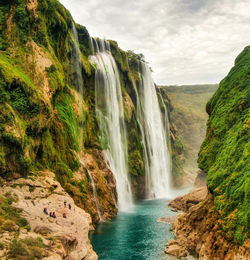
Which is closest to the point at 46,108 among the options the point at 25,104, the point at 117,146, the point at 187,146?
the point at 25,104

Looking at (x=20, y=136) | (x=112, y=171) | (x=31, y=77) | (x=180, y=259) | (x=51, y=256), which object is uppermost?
(x=31, y=77)

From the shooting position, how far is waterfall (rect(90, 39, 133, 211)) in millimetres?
40362

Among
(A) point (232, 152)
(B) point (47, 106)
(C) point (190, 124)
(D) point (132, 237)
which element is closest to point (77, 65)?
(B) point (47, 106)

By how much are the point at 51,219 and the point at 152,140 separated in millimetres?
43035

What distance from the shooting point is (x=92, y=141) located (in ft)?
118

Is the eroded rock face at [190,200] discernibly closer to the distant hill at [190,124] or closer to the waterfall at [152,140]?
the waterfall at [152,140]

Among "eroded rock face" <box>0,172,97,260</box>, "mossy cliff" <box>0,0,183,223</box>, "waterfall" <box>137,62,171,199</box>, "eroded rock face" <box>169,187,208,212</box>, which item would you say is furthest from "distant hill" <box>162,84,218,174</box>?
"eroded rock face" <box>0,172,97,260</box>

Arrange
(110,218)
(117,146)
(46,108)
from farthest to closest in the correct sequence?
(117,146) < (110,218) < (46,108)

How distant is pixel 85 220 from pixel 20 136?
745 centimetres

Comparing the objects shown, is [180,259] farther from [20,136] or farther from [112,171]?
[112,171]

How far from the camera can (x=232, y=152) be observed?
18.4 metres

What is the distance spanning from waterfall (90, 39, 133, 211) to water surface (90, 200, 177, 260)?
7390mm

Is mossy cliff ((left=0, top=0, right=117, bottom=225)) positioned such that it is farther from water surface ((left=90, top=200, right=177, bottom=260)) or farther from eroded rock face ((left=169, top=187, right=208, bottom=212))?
eroded rock face ((left=169, top=187, right=208, bottom=212))

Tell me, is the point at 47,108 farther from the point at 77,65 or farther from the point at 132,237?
the point at 77,65
